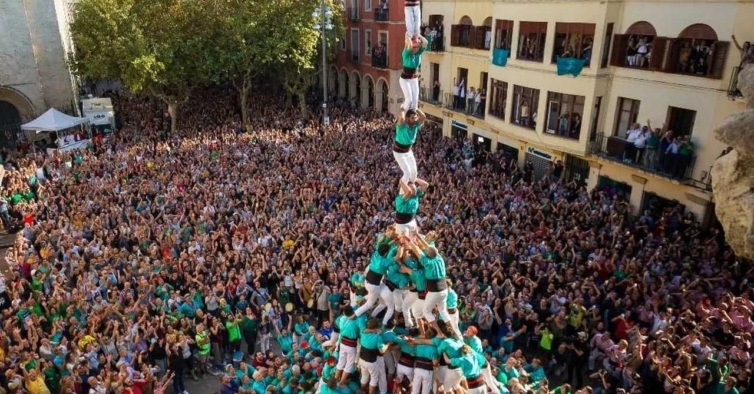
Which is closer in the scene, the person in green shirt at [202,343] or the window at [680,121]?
the person in green shirt at [202,343]

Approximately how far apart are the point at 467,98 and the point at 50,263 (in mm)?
17515

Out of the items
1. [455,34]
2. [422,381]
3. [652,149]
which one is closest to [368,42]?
[455,34]

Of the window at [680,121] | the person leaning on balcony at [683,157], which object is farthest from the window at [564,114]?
the person leaning on balcony at [683,157]

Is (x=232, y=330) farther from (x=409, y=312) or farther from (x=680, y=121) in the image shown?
(x=680, y=121)

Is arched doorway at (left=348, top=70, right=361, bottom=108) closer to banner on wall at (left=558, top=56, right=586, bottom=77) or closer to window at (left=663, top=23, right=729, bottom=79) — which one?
banner on wall at (left=558, top=56, right=586, bottom=77)

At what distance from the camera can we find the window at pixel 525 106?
69.5ft

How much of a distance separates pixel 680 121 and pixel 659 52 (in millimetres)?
2148

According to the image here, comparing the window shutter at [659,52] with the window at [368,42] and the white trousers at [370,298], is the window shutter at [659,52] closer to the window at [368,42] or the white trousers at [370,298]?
the white trousers at [370,298]

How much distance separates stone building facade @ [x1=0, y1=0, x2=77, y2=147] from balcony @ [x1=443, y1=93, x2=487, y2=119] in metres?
18.3

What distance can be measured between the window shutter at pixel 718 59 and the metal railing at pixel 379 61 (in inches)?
798

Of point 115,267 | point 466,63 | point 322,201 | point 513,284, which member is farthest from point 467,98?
point 115,267

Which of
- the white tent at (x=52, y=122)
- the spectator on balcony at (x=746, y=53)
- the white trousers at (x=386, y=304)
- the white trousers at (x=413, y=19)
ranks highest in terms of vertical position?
the white trousers at (x=413, y=19)

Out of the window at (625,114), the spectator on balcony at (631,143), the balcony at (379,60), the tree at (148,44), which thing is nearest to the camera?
the spectator on balcony at (631,143)

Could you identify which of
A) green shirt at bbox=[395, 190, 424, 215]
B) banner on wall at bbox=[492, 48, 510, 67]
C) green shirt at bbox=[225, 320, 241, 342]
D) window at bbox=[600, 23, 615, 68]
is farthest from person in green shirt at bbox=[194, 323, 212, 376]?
banner on wall at bbox=[492, 48, 510, 67]
